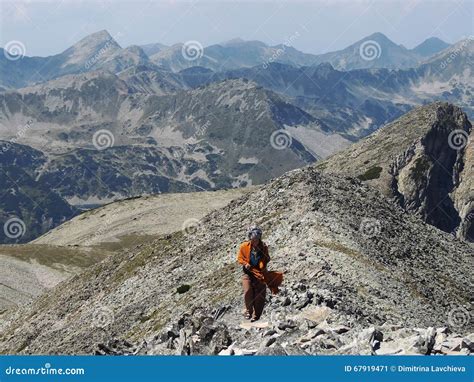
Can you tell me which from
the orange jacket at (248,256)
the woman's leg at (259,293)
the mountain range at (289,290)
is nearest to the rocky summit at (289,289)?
the mountain range at (289,290)

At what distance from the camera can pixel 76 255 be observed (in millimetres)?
158750

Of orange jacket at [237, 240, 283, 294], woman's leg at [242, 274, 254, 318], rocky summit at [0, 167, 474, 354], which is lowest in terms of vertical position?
rocky summit at [0, 167, 474, 354]

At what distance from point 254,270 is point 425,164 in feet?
438

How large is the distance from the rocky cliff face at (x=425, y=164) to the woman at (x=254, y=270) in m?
114

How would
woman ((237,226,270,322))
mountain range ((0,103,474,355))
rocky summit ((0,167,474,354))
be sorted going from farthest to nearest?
1. woman ((237,226,270,322))
2. rocky summit ((0,167,474,354))
3. mountain range ((0,103,474,355))

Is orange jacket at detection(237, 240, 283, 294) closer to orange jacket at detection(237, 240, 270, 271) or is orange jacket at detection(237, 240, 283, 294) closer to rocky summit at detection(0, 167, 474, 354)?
orange jacket at detection(237, 240, 270, 271)

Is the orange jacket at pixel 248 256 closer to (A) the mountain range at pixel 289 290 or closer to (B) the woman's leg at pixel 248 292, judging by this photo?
(B) the woman's leg at pixel 248 292

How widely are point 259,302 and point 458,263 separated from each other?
31632 mm

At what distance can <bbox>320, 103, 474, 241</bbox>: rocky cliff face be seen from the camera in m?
147

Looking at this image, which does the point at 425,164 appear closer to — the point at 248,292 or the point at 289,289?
the point at 289,289

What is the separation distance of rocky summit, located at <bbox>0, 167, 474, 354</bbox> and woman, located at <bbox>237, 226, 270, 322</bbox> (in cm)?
101

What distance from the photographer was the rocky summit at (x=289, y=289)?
2522 cm

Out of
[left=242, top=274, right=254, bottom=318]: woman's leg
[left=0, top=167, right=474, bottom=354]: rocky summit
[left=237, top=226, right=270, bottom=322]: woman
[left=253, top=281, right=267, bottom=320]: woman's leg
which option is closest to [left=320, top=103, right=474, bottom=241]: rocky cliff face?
[left=0, top=167, right=474, bottom=354]: rocky summit

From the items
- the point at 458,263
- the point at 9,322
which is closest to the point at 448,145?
the point at 458,263
